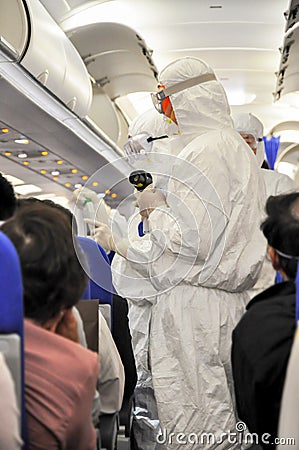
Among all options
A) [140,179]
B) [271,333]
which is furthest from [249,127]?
[271,333]

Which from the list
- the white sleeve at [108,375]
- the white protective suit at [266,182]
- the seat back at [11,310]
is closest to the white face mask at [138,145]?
the white protective suit at [266,182]

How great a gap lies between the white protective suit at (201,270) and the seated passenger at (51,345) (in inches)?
41.8

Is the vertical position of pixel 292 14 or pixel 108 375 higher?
pixel 292 14

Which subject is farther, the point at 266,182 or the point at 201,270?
the point at 266,182

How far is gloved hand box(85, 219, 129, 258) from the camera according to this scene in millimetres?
2732

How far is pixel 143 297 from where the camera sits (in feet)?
10.2

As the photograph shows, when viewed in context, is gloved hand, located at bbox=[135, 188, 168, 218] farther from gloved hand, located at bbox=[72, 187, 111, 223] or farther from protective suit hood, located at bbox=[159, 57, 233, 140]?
protective suit hood, located at bbox=[159, 57, 233, 140]

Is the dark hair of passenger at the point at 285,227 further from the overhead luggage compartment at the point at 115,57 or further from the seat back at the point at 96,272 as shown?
the overhead luggage compartment at the point at 115,57

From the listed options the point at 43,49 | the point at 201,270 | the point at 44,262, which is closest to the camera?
the point at 44,262

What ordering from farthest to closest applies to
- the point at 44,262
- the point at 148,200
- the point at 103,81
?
the point at 103,81 → the point at 148,200 → the point at 44,262

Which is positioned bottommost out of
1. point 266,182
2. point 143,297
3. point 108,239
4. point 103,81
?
point 103,81

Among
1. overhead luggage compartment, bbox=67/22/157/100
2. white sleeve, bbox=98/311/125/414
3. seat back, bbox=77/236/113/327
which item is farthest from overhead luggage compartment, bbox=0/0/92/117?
white sleeve, bbox=98/311/125/414

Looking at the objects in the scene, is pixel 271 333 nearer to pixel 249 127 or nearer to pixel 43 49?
pixel 43 49

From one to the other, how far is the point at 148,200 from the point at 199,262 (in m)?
0.33
